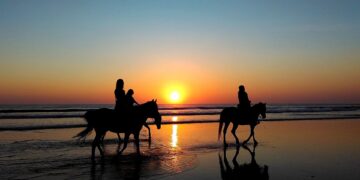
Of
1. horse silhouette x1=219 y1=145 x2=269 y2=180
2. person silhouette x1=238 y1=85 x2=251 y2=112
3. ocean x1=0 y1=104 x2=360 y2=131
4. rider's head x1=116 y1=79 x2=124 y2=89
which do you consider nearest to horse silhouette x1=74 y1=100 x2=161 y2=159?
rider's head x1=116 y1=79 x2=124 y2=89

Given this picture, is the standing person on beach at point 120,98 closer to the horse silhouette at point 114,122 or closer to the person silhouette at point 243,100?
the horse silhouette at point 114,122

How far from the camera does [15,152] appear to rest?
1173cm

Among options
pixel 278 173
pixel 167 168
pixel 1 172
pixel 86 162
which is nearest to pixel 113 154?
pixel 86 162

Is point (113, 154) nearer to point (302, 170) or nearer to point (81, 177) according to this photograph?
point (81, 177)

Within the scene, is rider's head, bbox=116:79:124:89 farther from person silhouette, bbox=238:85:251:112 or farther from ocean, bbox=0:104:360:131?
ocean, bbox=0:104:360:131

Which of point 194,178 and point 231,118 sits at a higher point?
point 231,118

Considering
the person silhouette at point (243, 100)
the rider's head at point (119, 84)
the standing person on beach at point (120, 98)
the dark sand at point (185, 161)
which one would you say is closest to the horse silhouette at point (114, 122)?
the standing person on beach at point (120, 98)

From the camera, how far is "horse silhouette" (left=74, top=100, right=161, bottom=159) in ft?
36.1

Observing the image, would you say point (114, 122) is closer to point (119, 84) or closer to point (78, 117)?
point (119, 84)

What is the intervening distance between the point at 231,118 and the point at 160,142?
3124 mm

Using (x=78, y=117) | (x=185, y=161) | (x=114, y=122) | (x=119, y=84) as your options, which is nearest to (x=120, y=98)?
(x=119, y=84)

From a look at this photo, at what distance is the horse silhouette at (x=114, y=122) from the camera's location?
11.0 m

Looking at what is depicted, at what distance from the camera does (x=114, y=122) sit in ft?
36.8

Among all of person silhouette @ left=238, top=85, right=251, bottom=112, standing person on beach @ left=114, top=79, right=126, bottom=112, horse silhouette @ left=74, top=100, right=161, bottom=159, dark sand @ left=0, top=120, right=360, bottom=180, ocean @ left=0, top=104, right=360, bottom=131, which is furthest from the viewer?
ocean @ left=0, top=104, right=360, bottom=131
